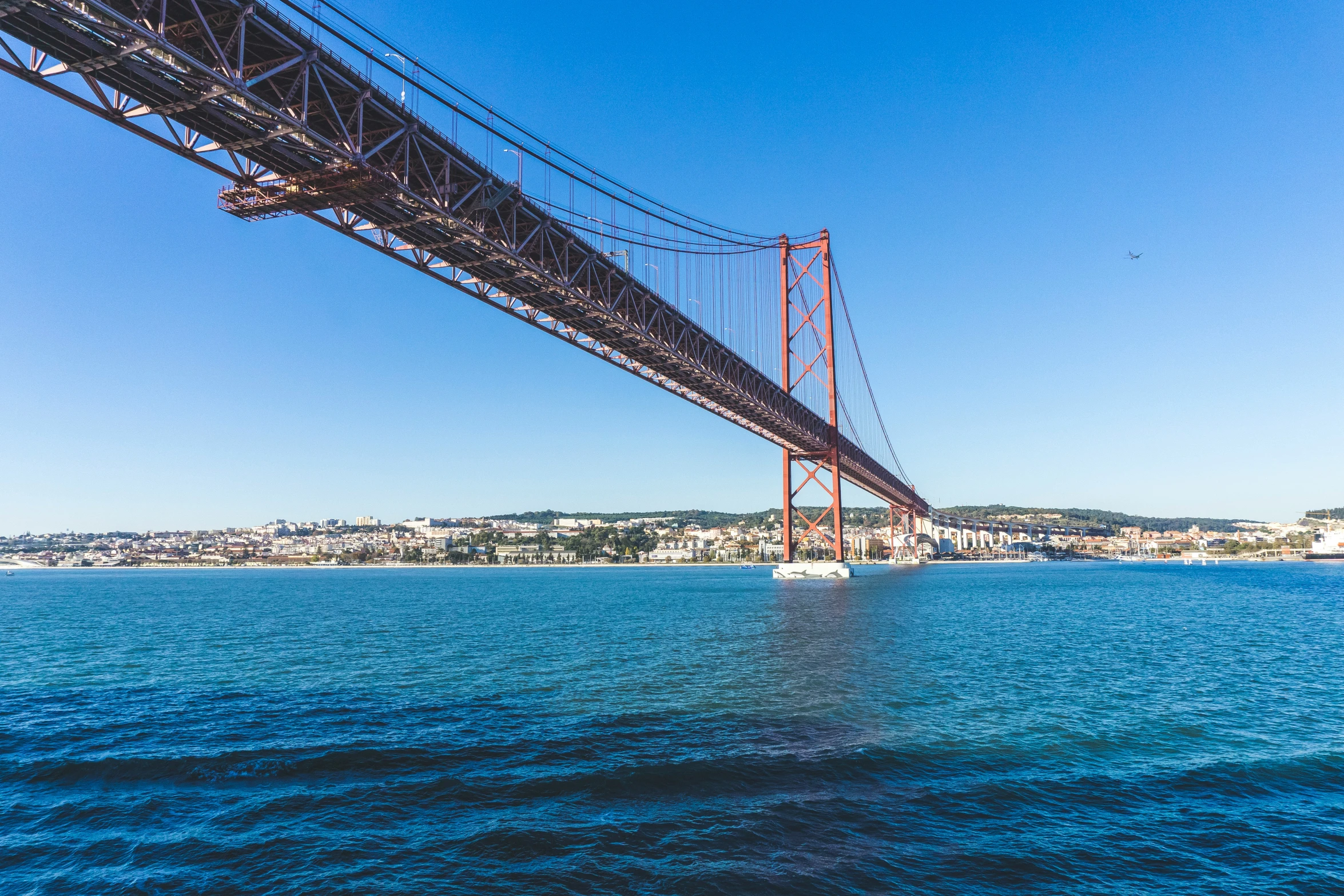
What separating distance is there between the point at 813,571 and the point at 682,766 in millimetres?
61408

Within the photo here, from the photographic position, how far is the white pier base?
230ft

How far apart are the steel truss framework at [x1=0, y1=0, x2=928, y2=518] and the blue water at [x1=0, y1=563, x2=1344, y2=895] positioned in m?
12.6

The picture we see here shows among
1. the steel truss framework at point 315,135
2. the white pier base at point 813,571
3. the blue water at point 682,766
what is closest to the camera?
the blue water at point 682,766

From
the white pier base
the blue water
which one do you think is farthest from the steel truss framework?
the white pier base

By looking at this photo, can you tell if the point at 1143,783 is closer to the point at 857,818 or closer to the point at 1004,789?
the point at 1004,789

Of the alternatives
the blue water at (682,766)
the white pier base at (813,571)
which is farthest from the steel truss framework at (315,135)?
the white pier base at (813,571)

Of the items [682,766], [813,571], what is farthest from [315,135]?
[813,571]

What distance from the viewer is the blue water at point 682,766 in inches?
336

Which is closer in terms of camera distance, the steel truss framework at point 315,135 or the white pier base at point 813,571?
the steel truss framework at point 315,135

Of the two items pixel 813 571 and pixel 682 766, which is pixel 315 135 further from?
pixel 813 571

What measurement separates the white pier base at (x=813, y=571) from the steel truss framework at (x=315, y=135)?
136 ft

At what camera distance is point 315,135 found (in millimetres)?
16281

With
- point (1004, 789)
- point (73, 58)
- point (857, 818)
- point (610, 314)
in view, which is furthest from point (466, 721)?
point (610, 314)

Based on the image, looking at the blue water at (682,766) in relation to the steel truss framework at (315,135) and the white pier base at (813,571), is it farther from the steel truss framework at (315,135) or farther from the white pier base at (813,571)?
the white pier base at (813,571)
